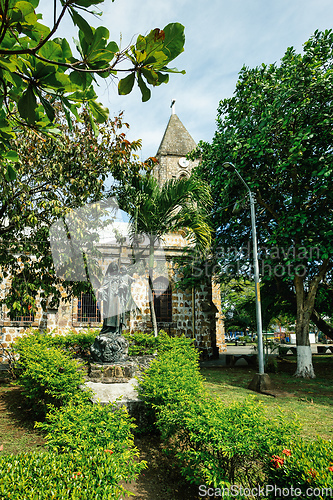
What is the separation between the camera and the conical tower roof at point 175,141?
2323 cm

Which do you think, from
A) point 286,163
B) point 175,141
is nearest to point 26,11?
point 286,163

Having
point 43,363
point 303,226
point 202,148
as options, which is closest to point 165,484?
point 43,363

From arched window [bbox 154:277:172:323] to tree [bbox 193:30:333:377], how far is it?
207 inches

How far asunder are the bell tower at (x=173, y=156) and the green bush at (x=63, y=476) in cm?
2061

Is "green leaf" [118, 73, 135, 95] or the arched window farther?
the arched window

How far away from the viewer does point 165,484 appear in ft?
11.9

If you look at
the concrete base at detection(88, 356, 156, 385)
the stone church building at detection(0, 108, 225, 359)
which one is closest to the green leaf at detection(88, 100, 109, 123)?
the concrete base at detection(88, 356, 156, 385)

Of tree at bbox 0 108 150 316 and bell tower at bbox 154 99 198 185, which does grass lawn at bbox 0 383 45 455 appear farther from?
bell tower at bbox 154 99 198 185

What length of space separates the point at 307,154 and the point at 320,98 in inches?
60.4

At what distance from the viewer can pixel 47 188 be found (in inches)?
271

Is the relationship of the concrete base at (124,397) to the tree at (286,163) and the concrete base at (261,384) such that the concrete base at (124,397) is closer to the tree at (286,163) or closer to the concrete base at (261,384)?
the concrete base at (261,384)

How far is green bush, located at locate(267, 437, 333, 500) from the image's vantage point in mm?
2199

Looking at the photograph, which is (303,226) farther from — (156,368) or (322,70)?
(156,368)

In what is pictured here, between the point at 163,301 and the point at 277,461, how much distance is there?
1418cm
